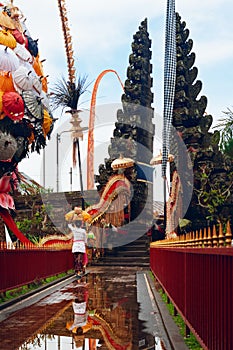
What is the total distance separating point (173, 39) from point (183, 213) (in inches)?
368

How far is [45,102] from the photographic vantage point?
56.1 feet

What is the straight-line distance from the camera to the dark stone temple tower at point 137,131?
3659 centimetres

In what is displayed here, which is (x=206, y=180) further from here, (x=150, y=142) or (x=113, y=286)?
(x=113, y=286)

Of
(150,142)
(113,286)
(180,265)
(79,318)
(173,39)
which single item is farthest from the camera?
(150,142)

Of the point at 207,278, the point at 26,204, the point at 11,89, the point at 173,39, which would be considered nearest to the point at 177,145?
the point at 173,39

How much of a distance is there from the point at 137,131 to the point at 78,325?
30.5m

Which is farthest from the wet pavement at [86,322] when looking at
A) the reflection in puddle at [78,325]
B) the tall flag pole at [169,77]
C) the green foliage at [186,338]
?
the tall flag pole at [169,77]

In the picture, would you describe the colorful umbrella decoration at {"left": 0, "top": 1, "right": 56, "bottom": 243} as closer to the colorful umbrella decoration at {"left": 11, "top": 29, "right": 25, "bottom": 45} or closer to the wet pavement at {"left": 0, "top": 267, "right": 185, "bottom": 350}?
the colorful umbrella decoration at {"left": 11, "top": 29, "right": 25, "bottom": 45}

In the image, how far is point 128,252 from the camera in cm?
3097

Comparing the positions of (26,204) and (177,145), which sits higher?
(177,145)

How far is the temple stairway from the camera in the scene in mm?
29225

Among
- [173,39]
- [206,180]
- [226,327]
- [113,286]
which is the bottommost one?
[113,286]

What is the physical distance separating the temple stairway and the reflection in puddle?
1560cm

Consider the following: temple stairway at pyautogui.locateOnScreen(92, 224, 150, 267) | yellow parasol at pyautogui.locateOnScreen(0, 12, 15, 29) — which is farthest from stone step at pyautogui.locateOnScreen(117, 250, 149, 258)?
yellow parasol at pyautogui.locateOnScreen(0, 12, 15, 29)
